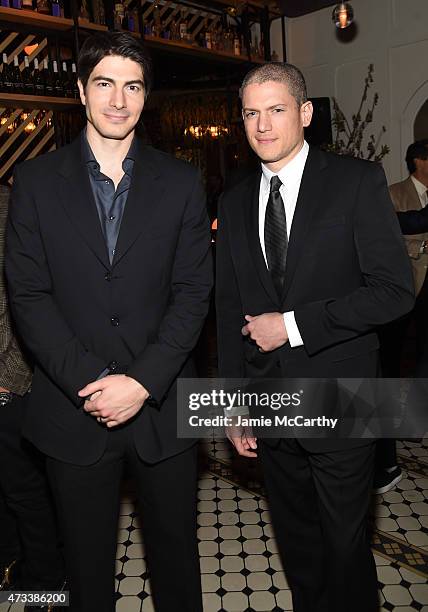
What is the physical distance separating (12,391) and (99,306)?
721 mm

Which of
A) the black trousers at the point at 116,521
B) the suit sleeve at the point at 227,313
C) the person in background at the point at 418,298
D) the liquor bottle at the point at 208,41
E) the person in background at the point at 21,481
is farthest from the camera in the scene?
the liquor bottle at the point at 208,41

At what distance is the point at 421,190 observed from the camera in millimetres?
3980

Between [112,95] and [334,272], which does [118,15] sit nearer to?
[112,95]

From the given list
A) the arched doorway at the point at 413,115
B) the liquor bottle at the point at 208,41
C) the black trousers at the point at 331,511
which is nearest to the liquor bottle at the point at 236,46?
the liquor bottle at the point at 208,41

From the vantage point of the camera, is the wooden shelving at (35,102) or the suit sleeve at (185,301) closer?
the suit sleeve at (185,301)

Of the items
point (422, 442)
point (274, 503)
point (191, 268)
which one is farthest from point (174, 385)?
point (422, 442)

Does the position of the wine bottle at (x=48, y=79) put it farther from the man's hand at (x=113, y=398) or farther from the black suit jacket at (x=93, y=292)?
the man's hand at (x=113, y=398)

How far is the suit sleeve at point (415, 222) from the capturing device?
356 centimetres

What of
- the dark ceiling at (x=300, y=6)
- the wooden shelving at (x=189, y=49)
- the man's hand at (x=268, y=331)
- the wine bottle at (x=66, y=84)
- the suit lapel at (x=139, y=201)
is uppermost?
the dark ceiling at (x=300, y=6)

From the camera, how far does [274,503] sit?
2039 millimetres

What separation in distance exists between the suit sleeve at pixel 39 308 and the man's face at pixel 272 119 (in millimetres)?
706

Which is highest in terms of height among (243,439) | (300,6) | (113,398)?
(300,6)

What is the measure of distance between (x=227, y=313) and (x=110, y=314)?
518 mm

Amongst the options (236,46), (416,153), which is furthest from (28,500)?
(236,46)
